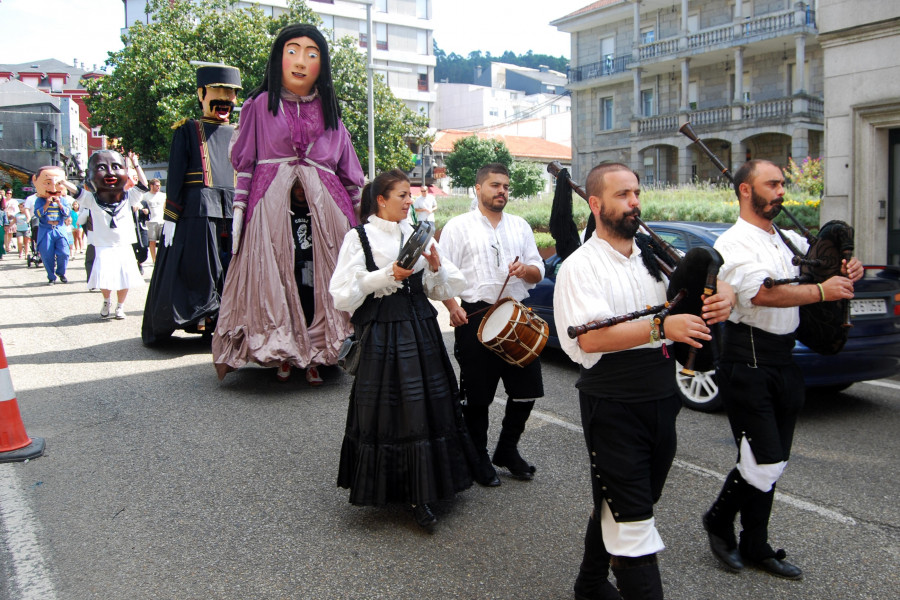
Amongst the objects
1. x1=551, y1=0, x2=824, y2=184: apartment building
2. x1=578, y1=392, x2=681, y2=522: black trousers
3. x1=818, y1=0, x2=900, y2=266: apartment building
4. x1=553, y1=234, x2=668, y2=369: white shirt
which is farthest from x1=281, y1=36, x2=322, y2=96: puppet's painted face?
x1=551, y1=0, x2=824, y2=184: apartment building

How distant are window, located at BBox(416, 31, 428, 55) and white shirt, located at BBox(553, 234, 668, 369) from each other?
211 ft

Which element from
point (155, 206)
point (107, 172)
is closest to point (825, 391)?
point (107, 172)

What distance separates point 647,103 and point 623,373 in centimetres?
3852

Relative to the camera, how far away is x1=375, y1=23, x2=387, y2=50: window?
61.2m

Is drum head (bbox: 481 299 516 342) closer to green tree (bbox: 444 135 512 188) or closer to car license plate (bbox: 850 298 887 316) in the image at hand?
car license plate (bbox: 850 298 887 316)

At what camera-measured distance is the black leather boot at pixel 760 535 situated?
10.9 ft

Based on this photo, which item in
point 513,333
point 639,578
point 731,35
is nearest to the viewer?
point 639,578

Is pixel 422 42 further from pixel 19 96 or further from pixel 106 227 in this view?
pixel 106 227

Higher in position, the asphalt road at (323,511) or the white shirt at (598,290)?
the white shirt at (598,290)

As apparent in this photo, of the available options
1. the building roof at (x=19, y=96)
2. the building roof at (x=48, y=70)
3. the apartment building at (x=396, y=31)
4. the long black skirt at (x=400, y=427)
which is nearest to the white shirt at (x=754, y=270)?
the long black skirt at (x=400, y=427)

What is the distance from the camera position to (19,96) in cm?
6269

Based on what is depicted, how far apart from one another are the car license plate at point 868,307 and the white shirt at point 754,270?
2.68m

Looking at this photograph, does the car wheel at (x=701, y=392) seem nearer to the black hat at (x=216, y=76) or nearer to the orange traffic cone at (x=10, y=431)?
→ the orange traffic cone at (x=10, y=431)

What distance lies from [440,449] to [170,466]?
6.27 feet
